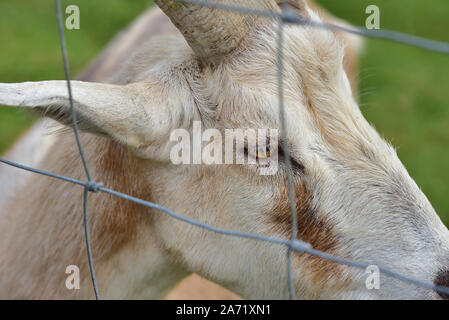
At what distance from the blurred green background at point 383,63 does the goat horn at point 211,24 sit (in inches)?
142

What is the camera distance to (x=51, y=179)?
256 centimetres

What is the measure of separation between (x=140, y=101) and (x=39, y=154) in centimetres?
144

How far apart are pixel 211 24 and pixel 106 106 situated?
17.0 inches

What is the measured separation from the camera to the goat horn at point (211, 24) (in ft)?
6.68

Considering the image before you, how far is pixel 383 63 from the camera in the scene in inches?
286

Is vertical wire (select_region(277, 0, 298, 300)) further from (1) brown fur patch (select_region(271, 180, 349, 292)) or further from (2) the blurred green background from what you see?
(2) the blurred green background

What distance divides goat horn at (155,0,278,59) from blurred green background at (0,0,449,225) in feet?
11.8

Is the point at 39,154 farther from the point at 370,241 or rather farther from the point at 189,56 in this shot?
the point at 370,241

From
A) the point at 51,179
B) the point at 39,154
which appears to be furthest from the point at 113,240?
the point at 39,154
